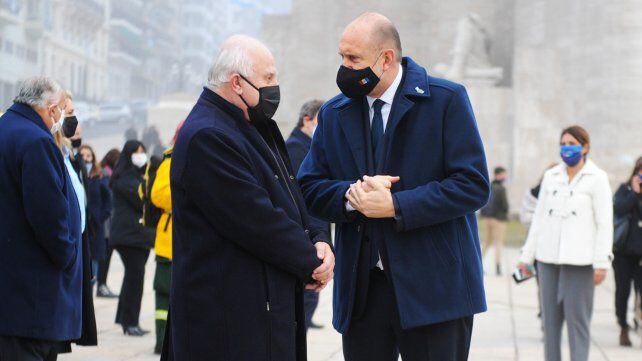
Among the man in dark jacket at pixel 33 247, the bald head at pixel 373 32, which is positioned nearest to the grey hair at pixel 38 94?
the man in dark jacket at pixel 33 247

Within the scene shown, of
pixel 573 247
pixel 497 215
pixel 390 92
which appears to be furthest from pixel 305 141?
pixel 497 215

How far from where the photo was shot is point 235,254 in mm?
3531

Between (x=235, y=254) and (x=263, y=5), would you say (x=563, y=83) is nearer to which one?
(x=263, y=5)

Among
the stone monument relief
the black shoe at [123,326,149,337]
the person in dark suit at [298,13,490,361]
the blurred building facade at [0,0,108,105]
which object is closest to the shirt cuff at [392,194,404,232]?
the person in dark suit at [298,13,490,361]

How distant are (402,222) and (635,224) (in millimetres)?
5892

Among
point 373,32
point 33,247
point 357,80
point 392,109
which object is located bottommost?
point 33,247

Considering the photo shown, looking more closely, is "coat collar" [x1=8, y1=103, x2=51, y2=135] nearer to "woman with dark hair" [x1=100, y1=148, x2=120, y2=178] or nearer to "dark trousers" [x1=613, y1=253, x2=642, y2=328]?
"dark trousers" [x1=613, y1=253, x2=642, y2=328]

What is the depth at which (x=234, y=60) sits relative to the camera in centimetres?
372

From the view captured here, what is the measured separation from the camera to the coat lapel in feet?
13.5

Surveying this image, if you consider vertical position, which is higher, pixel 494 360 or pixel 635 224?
pixel 635 224

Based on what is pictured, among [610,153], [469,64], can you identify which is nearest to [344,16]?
[469,64]

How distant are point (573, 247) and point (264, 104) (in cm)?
376

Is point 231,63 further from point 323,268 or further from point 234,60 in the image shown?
point 323,268

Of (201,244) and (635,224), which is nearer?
(201,244)
